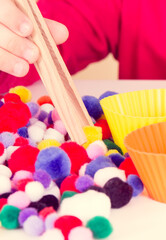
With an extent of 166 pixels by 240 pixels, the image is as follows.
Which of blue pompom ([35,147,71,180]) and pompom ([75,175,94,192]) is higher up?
blue pompom ([35,147,71,180])

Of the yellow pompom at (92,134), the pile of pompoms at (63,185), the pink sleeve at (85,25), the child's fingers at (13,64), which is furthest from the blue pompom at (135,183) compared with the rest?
the pink sleeve at (85,25)

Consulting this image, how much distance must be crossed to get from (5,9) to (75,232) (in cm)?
28

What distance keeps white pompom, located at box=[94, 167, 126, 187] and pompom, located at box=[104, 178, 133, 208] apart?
0.06 ft

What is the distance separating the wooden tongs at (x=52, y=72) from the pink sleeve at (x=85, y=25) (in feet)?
1.76

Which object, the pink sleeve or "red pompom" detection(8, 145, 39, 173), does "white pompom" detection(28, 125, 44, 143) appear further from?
the pink sleeve

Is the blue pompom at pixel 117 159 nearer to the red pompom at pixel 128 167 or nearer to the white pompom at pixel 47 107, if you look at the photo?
the red pompom at pixel 128 167

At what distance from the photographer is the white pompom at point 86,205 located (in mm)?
357

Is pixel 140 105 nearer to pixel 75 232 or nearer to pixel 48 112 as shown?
pixel 48 112

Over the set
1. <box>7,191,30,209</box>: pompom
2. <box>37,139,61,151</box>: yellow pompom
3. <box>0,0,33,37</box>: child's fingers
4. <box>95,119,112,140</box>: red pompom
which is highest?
<box>0,0,33,37</box>: child's fingers

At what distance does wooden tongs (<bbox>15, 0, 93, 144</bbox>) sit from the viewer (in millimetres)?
486

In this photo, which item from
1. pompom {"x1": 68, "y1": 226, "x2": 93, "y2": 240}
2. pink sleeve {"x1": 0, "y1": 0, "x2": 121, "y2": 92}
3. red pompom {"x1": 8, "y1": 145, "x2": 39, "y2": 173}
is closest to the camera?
pompom {"x1": 68, "y1": 226, "x2": 93, "y2": 240}

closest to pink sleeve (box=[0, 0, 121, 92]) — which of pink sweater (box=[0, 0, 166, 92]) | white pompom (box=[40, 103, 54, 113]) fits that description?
pink sweater (box=[0, 0, 166, 92])

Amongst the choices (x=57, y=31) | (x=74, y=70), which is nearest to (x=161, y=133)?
(x=57, y=31)

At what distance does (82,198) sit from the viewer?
1.20 feet
